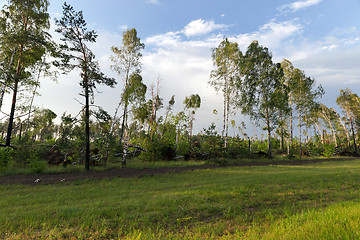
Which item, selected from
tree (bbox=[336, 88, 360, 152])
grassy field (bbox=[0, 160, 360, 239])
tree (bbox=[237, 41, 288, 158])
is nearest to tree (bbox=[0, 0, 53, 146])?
grassy field (bbox=[0, 160, 360, 239])

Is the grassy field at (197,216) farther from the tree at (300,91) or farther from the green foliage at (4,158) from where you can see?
the tree at (300,91)

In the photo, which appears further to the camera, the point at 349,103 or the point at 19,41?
the point at 349,103

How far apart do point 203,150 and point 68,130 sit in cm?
1357

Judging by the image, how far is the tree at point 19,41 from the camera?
52.5 ft

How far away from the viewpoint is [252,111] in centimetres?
2741

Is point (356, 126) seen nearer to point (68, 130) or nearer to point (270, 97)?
point (270, 97)

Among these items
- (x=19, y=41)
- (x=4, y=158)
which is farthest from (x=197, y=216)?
(x=19, y=41)

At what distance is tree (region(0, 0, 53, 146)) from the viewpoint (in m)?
16.0

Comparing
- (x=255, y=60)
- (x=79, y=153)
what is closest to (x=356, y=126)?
(x=255, y=60)

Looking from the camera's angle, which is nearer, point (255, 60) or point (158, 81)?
point (158, 81)

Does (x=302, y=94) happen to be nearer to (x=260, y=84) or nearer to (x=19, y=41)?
(x=260, y=84)

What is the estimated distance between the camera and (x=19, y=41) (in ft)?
52.6

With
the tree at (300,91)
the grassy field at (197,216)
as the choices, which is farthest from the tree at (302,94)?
the grassy field at (197,216)

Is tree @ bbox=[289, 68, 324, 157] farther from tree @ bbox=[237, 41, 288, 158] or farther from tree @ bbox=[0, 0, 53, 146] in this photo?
tree @ bbox=[0, 0, 53, 146]
